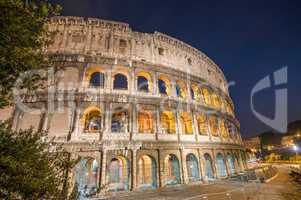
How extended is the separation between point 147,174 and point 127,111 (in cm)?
658

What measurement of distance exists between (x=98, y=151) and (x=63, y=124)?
3460 mm

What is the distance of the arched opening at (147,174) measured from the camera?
43.4ft

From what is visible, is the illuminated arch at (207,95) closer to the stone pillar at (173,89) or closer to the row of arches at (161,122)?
the row of arches at (161,122)

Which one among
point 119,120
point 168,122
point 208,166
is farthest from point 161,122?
point 208,166

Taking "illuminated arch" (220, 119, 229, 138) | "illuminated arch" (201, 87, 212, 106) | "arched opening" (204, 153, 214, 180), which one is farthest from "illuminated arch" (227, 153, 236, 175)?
"illuminated arch" (201, 87, 212, 106)

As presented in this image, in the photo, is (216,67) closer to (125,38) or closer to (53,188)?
(125,38)

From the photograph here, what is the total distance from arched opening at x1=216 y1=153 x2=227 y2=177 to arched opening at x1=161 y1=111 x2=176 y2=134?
6.39 m

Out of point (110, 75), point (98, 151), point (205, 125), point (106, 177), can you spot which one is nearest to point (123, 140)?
point (98, 151)

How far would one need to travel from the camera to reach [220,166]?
1748 centimetres

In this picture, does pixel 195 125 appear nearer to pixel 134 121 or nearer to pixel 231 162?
pixel 134 121

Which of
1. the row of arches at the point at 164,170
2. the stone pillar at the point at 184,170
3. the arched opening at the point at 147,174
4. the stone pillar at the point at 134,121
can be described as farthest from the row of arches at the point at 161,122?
the arched opening at the point at 147,174

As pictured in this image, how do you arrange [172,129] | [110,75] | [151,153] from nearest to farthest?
1. [151,153]
2. [110,75]
3. [172,129]

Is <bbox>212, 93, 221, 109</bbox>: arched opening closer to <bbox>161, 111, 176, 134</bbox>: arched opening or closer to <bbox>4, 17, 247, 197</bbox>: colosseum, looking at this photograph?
<bbox>4, 17, 247, 197</bbox>: colosseum

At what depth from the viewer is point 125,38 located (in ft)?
53.3
